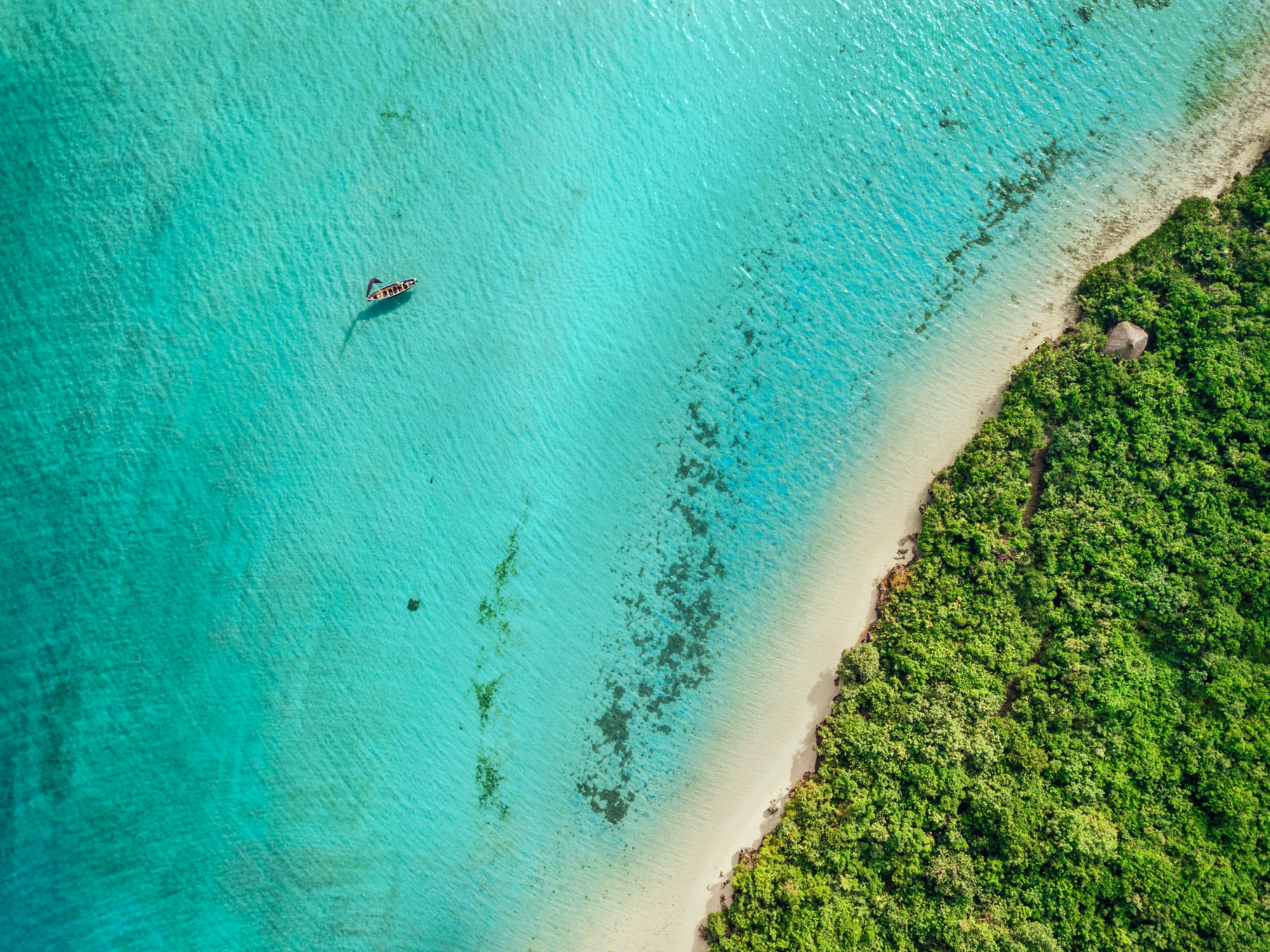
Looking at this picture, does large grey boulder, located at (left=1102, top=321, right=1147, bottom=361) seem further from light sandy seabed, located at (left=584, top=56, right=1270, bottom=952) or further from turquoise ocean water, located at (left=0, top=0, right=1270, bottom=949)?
turquoise ocean water, located at (left=0, top=0, right=1270, bottom=949)

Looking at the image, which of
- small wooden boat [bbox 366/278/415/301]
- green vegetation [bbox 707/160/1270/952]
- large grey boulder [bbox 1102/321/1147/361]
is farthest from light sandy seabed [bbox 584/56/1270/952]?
small wooden boat [bbox 366/278/415/301]

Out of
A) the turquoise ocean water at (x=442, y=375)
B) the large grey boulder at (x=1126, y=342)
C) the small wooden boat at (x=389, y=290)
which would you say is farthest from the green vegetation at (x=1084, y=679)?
the small wooden boat at (x=389, y=290)

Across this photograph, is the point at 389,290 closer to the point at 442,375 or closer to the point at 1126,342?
the point at 442,375

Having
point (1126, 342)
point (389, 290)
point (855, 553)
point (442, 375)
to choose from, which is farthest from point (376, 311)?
point (1126, 342)

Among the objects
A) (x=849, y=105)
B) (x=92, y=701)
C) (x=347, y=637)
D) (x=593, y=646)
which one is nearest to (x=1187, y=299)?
(x=849, y=105)

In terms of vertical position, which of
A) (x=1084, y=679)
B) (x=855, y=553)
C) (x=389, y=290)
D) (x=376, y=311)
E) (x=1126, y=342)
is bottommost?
(x=1084, y=679)

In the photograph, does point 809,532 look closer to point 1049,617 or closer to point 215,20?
point 1049,617
